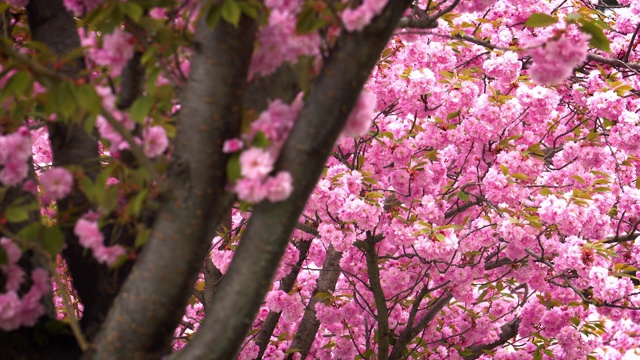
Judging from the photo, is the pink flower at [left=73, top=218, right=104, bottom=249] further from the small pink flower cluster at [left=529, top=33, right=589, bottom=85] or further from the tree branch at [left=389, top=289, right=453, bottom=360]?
the tree branch at [left=389, top=289, right=453, bottom=360]

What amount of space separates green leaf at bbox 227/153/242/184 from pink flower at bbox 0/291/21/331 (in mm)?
980

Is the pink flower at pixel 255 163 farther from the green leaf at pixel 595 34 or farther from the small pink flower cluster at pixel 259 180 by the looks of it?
the green leaf at pixel 595 34

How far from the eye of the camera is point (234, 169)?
2197 millimetres

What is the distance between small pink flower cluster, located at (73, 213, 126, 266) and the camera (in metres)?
2.45

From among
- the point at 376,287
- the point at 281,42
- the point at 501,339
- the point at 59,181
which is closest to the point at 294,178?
the point at 281,42

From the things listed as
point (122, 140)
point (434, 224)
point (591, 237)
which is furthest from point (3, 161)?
point (591, 237)

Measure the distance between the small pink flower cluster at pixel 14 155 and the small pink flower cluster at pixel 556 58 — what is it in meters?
1.90

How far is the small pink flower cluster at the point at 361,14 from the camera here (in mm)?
2004

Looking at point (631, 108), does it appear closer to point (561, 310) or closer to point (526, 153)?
point (526, 153)

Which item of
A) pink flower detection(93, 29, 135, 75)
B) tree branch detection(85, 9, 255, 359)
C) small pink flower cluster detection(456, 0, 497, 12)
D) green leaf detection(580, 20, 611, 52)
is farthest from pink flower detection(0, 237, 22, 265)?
small pink flower cluster detection(456, 0, 497, 12)

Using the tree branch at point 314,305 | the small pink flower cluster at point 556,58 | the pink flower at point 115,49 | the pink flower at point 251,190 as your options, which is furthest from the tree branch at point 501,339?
the pink flower at point 115,49

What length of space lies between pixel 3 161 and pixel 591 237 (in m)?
4.95

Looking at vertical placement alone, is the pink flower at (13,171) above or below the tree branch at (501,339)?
below

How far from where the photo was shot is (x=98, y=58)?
2.36m
